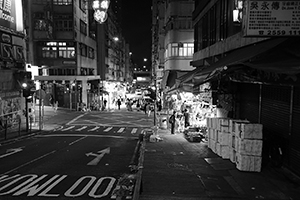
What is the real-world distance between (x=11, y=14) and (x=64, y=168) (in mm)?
17660

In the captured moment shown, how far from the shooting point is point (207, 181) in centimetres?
949

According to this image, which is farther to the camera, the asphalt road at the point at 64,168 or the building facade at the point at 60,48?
the building facade at the point at 60,48

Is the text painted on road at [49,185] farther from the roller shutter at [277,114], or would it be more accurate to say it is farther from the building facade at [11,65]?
the building facade at [11,65]

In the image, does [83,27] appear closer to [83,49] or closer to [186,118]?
[83,49]

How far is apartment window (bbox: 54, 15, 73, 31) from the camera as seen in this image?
4910 cm

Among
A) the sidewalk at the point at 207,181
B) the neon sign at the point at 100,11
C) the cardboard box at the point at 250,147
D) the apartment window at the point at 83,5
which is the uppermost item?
the apartment window at the point at 83,5

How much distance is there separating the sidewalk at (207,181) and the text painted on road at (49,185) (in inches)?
60.0

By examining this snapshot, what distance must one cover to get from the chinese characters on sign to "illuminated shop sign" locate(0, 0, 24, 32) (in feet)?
68.1

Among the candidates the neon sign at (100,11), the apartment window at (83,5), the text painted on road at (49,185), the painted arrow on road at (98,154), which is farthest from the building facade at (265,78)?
the apartment window at (83,5)

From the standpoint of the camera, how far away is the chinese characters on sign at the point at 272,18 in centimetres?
852

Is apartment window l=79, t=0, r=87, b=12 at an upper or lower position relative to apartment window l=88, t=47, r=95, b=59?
upper

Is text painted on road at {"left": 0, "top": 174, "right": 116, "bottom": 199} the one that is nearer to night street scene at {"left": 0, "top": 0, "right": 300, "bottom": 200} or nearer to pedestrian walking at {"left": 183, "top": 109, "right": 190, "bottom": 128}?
night street scene at {"left": 0, "top": 0, "right": 300, "bottom": 200}

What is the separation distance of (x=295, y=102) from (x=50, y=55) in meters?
48.1

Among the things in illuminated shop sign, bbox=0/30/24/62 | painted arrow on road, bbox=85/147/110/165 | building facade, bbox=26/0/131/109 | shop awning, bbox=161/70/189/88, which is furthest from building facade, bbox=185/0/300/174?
building facade, bbox=26/0/131/109
